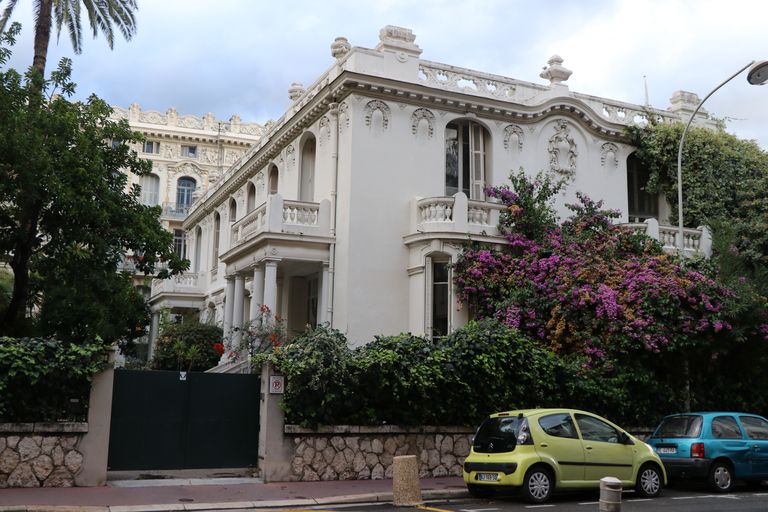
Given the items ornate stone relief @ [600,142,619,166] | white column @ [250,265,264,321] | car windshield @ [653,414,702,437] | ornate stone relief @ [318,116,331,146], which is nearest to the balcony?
ornate stone relief @ [600,142,619,166]

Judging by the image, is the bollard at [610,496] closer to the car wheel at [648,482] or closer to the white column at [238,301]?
the car wheel at [648,482]

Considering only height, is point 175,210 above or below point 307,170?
above

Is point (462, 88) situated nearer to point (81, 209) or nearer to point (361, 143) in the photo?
point (361, 143)

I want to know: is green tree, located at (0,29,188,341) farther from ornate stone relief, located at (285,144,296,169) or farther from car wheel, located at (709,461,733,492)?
car wheel, located at (709,461,733,492)

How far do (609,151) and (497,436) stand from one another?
567 inches

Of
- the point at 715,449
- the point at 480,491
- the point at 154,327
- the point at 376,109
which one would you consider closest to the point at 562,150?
the point at 376,109

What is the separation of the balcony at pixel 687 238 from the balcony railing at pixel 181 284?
19865 mm

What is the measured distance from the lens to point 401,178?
2127cm

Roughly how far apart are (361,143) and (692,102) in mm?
12585

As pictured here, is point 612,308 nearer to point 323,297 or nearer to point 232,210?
point 323,297

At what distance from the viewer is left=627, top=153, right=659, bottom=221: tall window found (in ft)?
83.5

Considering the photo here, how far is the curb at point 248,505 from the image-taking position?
34.7 ft

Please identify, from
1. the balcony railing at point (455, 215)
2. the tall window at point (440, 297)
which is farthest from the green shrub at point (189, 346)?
the balcony railing at point (455, 215)

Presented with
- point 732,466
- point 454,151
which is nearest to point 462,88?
point 454,151
